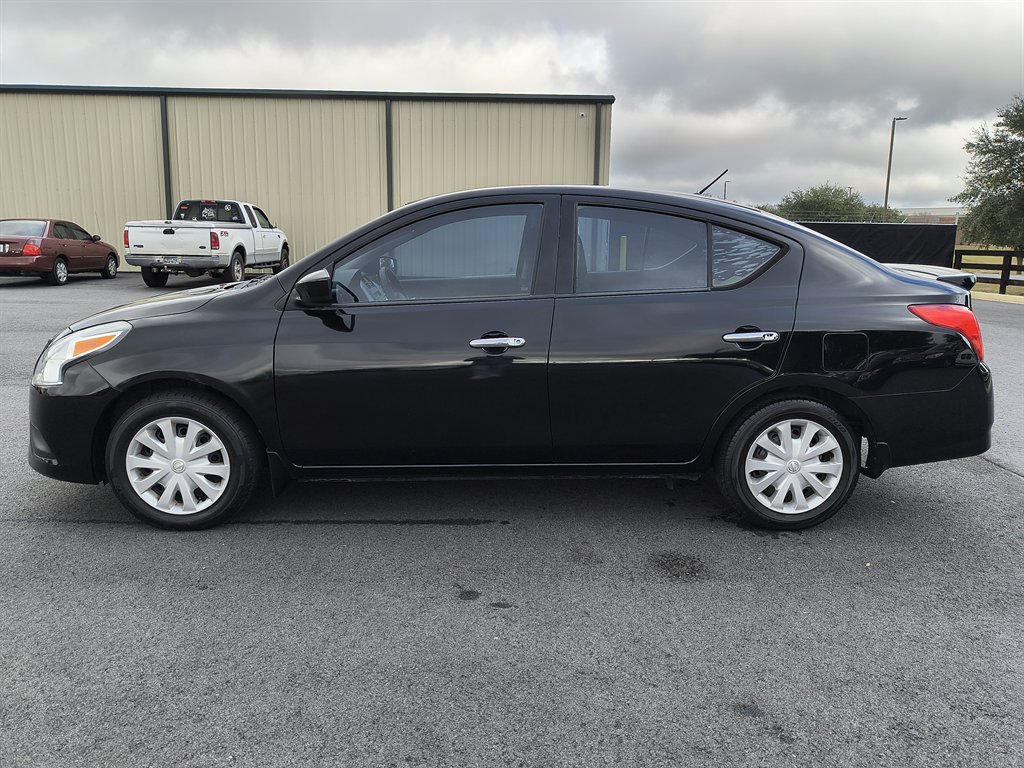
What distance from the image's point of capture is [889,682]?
2.57 metres

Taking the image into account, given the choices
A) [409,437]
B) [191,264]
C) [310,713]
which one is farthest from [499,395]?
[191,264]

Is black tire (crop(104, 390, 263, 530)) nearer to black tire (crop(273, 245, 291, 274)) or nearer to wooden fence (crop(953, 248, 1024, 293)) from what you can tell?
black tire (crop(273, 245, 291, 274))

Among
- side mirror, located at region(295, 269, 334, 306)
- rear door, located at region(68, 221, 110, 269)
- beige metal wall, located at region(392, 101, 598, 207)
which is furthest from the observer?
beige metal wall, located at region(392, 101, 598, 207)

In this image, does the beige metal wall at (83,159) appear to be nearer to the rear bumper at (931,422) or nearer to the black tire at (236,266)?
the black tire at (236,266)

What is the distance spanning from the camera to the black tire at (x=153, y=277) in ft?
56.8

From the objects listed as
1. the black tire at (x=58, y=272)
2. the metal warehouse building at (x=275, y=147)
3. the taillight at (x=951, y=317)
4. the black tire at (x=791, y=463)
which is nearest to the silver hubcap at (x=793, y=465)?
the black tire at (x=791, y=463)

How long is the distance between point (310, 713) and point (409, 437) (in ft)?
5.11

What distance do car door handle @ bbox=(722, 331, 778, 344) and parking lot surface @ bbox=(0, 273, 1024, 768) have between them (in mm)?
949

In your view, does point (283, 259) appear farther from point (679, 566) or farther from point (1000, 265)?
point (679, 566)

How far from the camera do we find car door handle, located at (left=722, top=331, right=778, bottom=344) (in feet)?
12.2

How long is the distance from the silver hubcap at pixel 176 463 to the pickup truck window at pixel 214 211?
15.9 meters

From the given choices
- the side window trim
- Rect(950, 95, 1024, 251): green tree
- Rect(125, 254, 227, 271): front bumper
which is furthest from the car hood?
Rect(950, 95, 1024, 251): green tree

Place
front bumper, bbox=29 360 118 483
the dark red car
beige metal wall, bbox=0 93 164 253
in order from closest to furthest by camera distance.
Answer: front bumper, bbox=29 360 118 483 < the dark red car < beige metal wall, bbox=0 93 164 253

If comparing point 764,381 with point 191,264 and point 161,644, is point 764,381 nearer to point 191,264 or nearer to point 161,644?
point 161,644
